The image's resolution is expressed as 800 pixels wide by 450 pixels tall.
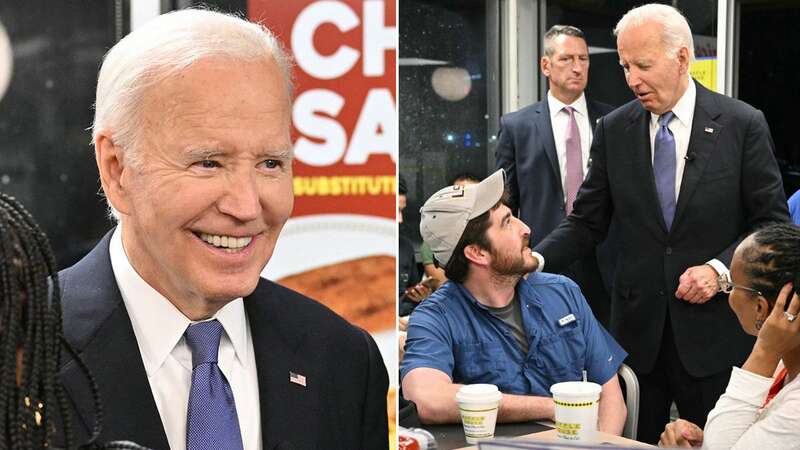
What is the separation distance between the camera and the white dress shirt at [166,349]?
143 centimetres

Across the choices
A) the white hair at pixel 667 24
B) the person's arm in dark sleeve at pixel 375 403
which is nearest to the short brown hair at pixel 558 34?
the white hair at pixel 667 24

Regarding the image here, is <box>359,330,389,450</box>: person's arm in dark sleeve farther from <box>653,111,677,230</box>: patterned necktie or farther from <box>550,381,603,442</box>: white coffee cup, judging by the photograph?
<box>653,111,677,230</box>: patterned necktie

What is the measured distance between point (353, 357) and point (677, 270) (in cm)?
231

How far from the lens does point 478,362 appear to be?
10.4ft

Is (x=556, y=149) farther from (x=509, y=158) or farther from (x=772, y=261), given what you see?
(x=772, y=261)

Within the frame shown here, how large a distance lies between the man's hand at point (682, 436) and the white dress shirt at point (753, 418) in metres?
0.18

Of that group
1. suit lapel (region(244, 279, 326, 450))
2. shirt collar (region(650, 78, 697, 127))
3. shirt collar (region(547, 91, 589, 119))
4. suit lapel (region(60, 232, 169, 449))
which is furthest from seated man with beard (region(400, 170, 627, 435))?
shirt collar (region(547, 91, 589, 119))

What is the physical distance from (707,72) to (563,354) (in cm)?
348

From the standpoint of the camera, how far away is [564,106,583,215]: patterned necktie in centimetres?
504

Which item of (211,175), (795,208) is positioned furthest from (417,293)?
(211,175)

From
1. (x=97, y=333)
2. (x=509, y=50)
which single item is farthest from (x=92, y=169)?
(x=509, y=50)

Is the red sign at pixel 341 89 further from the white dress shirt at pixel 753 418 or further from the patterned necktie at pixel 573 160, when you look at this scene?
the patterned necktie at pixel 573 160

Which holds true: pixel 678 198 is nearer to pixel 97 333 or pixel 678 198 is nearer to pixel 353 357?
pixel 353 357

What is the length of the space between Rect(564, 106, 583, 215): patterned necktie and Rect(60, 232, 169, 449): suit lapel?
3769 mm
